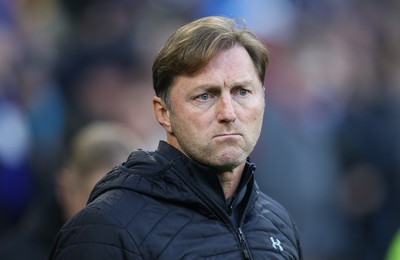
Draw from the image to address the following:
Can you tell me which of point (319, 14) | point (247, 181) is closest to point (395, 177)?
point (319, 14)

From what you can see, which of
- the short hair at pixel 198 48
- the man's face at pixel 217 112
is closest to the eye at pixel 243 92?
the man's face at pixel 217 112

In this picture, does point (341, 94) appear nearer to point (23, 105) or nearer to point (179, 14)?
point (179, 14)

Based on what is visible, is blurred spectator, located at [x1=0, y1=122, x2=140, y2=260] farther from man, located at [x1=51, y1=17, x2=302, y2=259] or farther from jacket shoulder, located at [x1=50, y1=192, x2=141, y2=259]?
jacket shoulder, located at [x1=50, y1=192, x2=141, y2=259]

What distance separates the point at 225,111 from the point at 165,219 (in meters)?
0.45

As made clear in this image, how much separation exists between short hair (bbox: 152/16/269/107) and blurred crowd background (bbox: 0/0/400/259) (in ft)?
10.9

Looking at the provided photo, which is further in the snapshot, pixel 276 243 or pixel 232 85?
pixel 276 243

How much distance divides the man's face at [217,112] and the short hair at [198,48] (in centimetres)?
3

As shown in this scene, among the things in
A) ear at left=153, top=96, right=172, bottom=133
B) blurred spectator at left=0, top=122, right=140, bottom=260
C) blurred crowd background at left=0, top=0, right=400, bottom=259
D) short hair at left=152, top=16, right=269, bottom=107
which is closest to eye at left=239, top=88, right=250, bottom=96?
short hair at left=152, top=16, right=269, bottom=107

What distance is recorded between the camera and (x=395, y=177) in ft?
27.9

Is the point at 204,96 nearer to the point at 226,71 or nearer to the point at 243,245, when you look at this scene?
the point at 226,71

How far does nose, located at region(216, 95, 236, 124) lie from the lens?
3.91m

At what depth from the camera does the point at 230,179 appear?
A: 4.11 m

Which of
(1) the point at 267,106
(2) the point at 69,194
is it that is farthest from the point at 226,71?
(1) the point at 267,106

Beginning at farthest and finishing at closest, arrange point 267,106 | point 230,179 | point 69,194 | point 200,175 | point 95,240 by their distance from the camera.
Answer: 1. point 267,106
2. point 69,194
3. point 230,179
4. point 200,175
5. point 95,240
